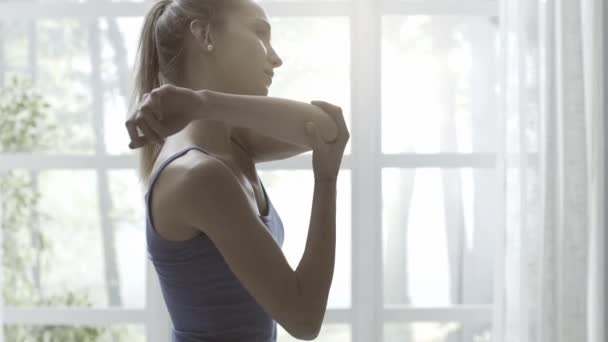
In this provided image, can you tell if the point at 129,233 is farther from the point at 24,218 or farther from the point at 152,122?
the point at 152,122

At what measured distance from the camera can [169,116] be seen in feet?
2.97

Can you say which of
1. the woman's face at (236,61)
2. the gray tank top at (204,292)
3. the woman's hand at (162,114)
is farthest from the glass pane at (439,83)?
the woman's hand at (162,114)

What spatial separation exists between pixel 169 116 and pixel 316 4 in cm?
149

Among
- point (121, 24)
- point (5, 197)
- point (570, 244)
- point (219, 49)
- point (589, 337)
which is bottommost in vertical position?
point (589, 337)

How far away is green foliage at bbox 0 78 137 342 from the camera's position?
2377 mm

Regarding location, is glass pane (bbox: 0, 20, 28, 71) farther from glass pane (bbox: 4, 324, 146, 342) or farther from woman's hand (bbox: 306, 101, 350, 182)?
woman's hand (bbox: 306, 101, 350, 182)

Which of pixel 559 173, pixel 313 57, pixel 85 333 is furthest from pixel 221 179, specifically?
pixel 85 333

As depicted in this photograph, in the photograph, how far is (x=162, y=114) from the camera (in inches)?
35.3

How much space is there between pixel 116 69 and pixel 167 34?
129 cm

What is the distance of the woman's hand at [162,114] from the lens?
35.2 inches

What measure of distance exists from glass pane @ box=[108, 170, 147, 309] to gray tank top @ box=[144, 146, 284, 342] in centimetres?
130

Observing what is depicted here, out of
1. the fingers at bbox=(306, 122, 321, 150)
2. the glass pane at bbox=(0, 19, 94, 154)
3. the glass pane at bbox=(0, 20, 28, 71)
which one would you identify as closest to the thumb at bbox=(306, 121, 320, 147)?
the fingers at bbox=(306, 122, 321, 150)

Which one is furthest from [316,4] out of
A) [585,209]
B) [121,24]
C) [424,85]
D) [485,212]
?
[585,209]

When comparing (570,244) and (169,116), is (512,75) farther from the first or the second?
(169,116)
